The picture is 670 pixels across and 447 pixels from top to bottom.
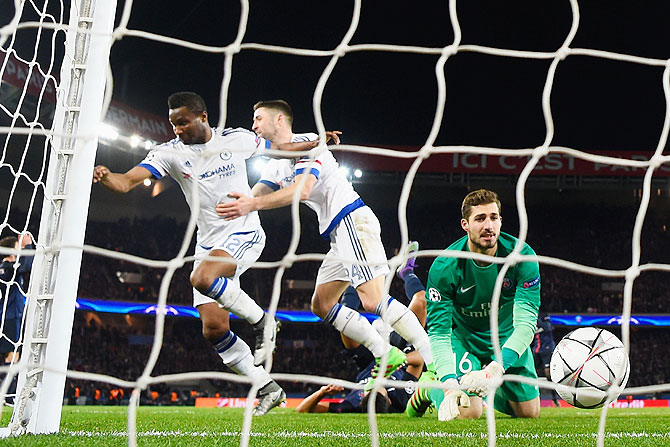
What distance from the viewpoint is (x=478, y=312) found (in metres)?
4.02

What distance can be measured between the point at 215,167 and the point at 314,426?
180cm

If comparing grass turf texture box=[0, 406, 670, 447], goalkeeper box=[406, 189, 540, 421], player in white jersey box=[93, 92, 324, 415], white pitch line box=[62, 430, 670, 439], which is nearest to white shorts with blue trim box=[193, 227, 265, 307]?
player in white jersey box=[93, 92, 324, 415]

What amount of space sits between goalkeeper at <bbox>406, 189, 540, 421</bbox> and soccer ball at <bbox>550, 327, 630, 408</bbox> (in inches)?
10.5

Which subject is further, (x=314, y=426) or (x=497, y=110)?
(x=497, y=110)

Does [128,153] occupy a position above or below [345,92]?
below

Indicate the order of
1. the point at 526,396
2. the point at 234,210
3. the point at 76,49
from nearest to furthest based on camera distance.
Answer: the point at 76,49 → the point at 234,210 → the point at 526,396

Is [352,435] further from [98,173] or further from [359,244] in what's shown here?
[98,173]

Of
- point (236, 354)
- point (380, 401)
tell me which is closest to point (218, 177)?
point (236, 354)

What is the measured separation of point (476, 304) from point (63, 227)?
249 cm

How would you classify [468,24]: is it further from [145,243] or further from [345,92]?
[145,243]

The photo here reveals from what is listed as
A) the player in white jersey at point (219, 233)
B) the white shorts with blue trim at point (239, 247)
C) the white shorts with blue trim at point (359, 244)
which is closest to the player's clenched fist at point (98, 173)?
the player in white jersey at point (219, 233)

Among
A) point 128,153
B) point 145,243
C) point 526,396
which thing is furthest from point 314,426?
point 128,153

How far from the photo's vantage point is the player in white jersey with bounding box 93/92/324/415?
379 centimetres

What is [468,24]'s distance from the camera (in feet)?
62.0
